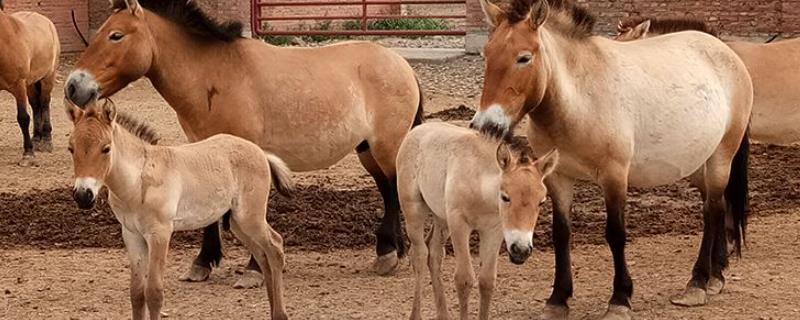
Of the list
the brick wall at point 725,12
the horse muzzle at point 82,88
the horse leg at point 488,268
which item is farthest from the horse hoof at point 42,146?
the brick wall at point 725,12

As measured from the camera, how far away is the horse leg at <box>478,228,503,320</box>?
6.66 meters

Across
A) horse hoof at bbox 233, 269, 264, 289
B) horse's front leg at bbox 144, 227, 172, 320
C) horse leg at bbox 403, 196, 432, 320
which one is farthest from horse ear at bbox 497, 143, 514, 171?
horse hoof at bbox 233, 269, 264, 289

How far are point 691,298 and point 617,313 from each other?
2.38 ft

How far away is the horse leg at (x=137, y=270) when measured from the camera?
6766mm

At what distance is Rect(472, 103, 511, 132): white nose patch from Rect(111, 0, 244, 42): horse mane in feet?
7.56

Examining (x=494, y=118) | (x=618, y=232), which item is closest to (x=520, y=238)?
(x=494, y=118)

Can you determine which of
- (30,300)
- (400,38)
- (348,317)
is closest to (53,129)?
(30,300)

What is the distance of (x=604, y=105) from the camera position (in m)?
7.25

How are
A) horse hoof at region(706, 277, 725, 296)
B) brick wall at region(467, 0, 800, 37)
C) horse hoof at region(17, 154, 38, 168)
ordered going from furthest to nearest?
brick wall at region(467, 0, 800, 37) → horse hoof at region(17, 154, 38, 168) → horse hoof at region(706, 277, 725, 296)

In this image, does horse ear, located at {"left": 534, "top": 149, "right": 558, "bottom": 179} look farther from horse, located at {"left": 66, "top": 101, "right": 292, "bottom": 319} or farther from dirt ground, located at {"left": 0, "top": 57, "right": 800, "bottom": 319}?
horse, located at {"left": 66, "top": 101, "right": 292, "bottom": 319}

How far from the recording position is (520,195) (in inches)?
244

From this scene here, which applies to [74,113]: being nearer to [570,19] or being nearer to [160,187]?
[160,187]

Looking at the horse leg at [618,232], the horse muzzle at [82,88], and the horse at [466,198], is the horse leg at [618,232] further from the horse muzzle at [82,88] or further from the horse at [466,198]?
the horse muzzle at [82,88]

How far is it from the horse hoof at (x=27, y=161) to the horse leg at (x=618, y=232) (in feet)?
24.5
